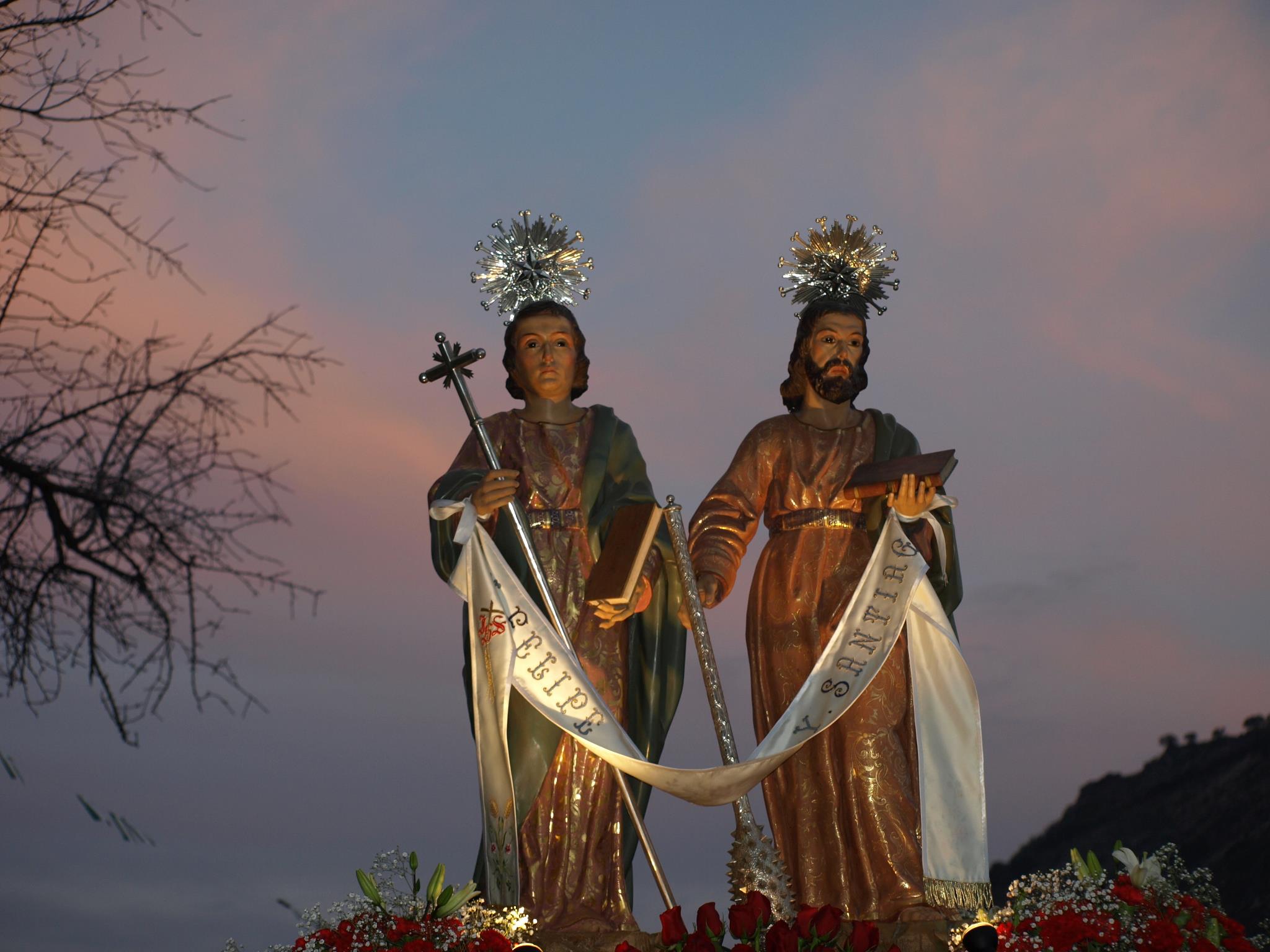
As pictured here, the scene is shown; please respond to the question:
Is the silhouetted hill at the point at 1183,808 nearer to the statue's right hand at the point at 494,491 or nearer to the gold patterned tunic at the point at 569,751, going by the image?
the gold patterned tunic at the point at 569,751

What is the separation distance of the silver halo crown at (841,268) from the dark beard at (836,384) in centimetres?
36

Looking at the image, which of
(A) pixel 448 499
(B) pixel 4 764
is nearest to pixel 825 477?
(A) pixel 448 499

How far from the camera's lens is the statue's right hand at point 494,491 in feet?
28.5

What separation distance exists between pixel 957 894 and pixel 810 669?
1.31 metres

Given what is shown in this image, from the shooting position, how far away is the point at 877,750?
8625mm

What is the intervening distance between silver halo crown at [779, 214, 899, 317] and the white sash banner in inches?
54.9

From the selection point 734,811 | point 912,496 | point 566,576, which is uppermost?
point 912,496

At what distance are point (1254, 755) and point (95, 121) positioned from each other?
12250 mm

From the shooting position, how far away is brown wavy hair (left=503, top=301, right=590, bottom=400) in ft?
30.5

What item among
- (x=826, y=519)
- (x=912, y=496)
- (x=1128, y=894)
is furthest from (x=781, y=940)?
(x=826, y=519)

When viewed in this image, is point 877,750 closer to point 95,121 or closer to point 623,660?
point 623,660

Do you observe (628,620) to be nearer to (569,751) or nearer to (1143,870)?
(569,751)

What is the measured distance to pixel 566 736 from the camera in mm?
8781

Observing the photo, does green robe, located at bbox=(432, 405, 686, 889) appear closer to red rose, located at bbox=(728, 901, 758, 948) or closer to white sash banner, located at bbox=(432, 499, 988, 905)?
white sash banner, located at bbox=(432, 499, 988, 905)
